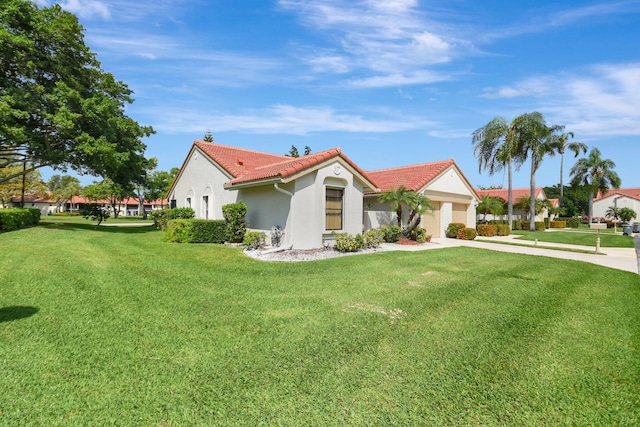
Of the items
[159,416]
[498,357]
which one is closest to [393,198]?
[498,357]

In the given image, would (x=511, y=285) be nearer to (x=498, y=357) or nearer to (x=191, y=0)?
(x=498, y=357)

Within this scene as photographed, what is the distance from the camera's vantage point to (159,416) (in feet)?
9.41

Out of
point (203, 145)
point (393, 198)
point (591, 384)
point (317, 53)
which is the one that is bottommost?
point (591, 384)

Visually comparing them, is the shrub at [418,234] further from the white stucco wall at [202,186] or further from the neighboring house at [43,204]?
the neighboring house at [43,204]

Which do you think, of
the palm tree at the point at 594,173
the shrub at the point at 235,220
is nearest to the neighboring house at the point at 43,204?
the shrub at the point at 235,220

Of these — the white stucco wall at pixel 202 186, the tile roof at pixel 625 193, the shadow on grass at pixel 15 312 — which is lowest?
the shadow on grass at pixel 15 312

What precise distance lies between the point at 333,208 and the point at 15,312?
1054 cm

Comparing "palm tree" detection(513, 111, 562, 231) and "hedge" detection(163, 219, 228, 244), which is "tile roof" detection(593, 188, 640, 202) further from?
"hedge" detection(163, 219, 228, 244)

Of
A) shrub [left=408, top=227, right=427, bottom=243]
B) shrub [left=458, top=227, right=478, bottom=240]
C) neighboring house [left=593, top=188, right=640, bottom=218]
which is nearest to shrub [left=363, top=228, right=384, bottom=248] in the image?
shrub [left=408, top=227, right=427, bottom=243]

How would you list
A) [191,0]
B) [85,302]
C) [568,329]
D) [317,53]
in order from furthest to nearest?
[317,53], [191,0], [85,302], [568,329]

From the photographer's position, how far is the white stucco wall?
18047 mm

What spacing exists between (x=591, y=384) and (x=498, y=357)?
36.1 inches

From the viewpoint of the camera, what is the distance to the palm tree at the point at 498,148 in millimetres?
31469

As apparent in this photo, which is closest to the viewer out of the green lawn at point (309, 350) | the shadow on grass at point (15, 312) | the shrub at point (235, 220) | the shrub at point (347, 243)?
the green lawn at point (309, 350)
